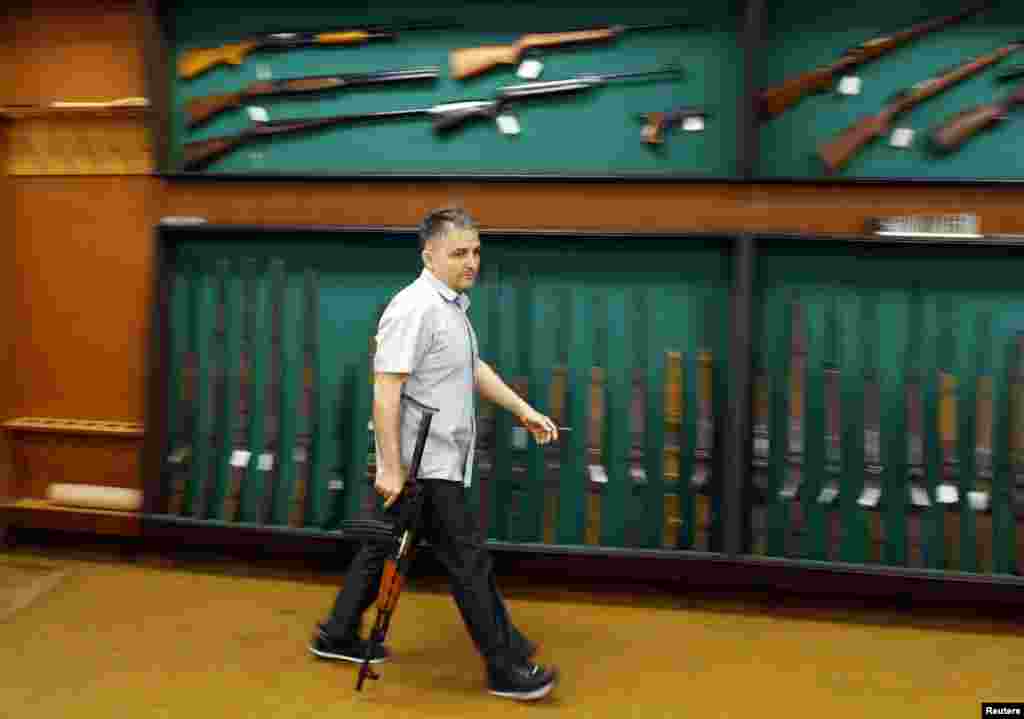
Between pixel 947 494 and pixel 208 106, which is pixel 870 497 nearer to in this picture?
pixel 947 494

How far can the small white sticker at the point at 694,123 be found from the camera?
4.08 meters

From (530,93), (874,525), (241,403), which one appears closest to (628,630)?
(874,525)

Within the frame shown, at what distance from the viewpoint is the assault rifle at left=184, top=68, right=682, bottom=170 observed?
4.13m

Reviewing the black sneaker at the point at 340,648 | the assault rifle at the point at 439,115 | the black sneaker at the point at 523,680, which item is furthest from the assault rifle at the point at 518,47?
the black sneaker at the point at 523,680

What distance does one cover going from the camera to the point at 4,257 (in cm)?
456

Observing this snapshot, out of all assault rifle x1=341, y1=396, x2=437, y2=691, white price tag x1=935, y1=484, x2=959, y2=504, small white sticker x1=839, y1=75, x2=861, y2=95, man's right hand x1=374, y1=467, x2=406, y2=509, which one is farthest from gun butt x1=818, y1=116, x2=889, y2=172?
man's right hand x1=374, y1=467, x2=406, y2=509

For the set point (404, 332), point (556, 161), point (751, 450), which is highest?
point (556, 161)

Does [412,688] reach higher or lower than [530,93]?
lower

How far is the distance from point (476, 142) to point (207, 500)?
1921 mm

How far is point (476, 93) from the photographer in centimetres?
423

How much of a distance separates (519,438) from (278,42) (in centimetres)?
201

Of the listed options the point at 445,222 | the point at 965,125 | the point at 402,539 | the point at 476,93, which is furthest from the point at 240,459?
the point at 965,125

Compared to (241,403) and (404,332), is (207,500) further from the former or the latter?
(404,332)

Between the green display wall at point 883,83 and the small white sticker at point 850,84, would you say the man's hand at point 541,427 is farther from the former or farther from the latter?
the small white sticker at point 850,84
